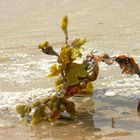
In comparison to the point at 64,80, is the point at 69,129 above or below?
below

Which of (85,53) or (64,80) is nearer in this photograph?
(64,80)

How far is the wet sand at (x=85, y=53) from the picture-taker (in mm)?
2723

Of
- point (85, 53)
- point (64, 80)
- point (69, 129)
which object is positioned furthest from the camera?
point (85, 53)

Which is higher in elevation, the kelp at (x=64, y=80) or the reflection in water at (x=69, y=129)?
the kelp at (x=64, y=80)

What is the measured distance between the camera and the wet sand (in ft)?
8.93

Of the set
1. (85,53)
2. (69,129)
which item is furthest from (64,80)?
(85,53)

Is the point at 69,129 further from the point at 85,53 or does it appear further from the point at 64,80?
the point at 85,53

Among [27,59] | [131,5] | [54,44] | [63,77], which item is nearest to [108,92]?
[63,77]

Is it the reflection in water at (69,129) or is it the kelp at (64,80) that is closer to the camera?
the reflection in water at (69,129)

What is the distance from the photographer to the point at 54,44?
15.7ft

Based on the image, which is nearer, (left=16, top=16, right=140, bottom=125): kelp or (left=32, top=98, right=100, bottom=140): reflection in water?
(left=32, top=98, right=100, bottom=140): reflection in water

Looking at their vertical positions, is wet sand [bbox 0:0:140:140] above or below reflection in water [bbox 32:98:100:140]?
above

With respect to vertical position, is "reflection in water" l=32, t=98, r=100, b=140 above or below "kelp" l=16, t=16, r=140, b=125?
below

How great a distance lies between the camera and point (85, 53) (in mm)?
4281
